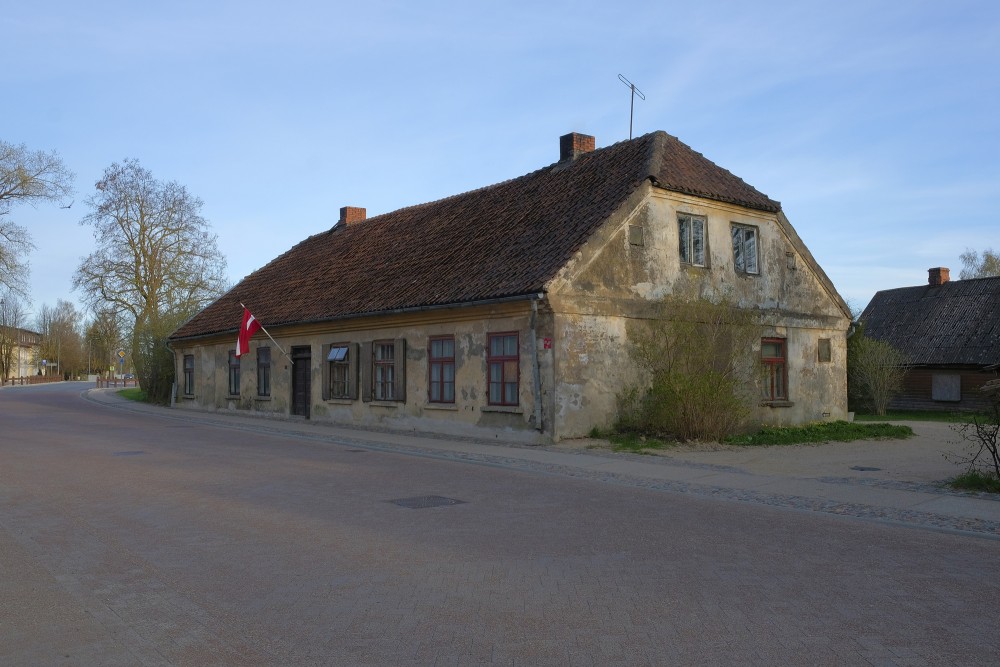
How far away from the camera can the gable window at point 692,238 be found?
20.0m

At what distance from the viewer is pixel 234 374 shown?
98.6ft

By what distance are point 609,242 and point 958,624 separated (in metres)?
13.4

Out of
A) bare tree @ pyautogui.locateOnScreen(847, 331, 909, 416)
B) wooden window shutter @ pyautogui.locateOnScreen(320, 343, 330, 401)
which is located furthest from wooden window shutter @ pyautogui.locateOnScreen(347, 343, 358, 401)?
bare tree @ pyautogui.locateOnScreen(847, 331, 909, 416)

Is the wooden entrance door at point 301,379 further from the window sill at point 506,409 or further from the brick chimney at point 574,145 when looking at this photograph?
the brick chimney at point 574,145

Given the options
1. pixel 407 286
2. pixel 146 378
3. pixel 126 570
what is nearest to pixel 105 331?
pixel 146 378

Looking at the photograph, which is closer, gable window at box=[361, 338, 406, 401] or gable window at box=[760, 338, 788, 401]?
gable window at box=[361, 338, 406, 401]

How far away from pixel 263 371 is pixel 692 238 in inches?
601

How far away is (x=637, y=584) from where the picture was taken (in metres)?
6.23

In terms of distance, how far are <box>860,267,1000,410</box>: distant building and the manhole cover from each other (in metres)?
28.0

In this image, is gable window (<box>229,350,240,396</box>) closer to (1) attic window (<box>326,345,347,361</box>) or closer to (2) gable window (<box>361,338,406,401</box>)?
(1) attic window (<box>326,345,347,361</box>)

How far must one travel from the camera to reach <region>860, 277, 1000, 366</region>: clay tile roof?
33875 millimetres

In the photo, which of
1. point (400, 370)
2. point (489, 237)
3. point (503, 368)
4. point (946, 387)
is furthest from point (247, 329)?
point (946, 387)

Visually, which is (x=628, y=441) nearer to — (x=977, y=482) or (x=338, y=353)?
(x=977, y=482)

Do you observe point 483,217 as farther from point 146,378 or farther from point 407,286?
point 146,378
